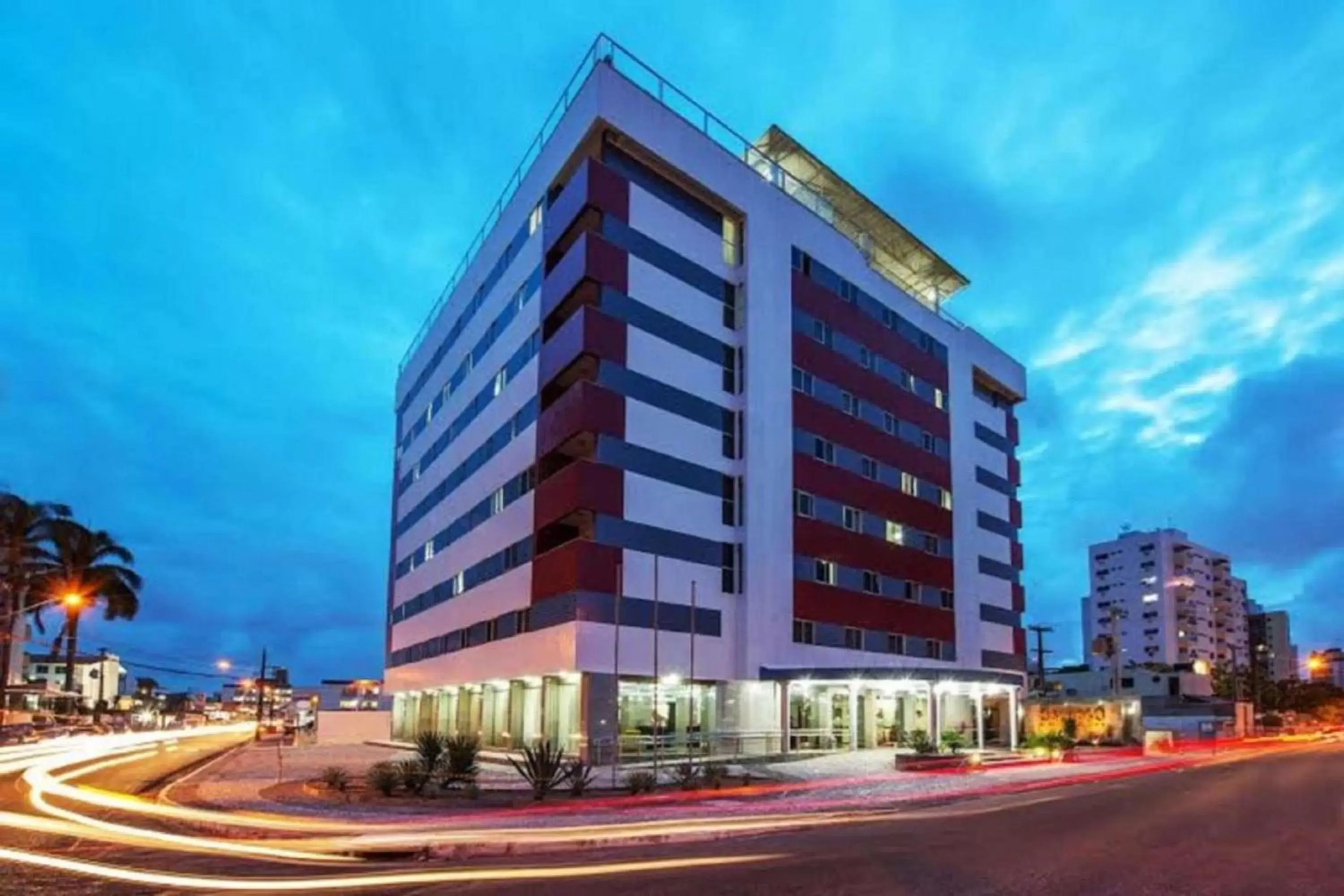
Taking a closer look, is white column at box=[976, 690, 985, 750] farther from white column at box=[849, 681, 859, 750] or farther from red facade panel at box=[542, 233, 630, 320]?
red facade panel at box=[542, 233, 630, 320]

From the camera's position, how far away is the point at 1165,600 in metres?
169

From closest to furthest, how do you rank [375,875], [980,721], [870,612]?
[375,875], [980,721], [870,612]

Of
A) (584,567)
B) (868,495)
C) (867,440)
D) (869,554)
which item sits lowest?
(584,567)

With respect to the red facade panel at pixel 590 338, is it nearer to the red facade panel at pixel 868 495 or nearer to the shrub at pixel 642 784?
the red facade panel at pixel 868 495

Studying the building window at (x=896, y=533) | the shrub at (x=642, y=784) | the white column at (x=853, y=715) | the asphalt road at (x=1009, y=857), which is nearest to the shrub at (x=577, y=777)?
the shrub at (x=642, y=784)

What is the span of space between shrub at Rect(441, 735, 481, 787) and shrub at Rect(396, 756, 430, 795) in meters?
0.61

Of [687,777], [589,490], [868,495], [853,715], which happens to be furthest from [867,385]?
[687,777]

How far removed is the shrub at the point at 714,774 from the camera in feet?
101

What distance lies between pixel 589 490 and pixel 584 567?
3.05m

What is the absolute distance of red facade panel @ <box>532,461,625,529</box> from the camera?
43.1m

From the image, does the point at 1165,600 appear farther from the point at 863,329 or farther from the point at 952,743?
the point at 952,743

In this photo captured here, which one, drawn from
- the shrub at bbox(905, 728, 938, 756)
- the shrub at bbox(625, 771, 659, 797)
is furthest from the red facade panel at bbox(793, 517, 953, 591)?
the shrub at bbox(625, 771, 659, 797)

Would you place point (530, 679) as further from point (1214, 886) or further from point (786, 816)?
point (1214, 886)

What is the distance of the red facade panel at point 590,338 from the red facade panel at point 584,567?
24.9 ft
